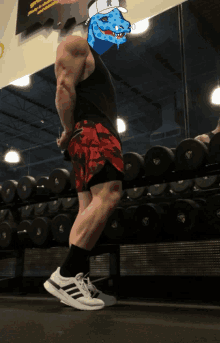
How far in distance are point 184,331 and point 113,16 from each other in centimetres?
249

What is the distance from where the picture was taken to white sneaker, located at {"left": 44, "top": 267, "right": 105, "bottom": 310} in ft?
3.89

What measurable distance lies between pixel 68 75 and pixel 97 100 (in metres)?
0.16

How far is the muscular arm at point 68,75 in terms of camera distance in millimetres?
1373

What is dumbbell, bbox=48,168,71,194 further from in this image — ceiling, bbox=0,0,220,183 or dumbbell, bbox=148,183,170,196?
ceiling, bbox=0,0,220,183

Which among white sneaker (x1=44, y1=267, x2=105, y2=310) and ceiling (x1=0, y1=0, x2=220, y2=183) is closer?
white sneaker (x1=44, y1=267, x2=105, y2=310)

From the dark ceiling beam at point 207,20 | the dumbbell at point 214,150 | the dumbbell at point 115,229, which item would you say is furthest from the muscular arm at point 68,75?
the dark ceiling beam at point 207,20

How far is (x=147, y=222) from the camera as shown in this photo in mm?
1827

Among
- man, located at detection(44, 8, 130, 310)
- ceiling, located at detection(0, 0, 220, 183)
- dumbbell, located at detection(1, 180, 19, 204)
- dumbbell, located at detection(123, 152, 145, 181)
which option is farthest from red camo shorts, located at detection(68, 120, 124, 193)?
ceiling, located at detection(0, 0, 220, 183)

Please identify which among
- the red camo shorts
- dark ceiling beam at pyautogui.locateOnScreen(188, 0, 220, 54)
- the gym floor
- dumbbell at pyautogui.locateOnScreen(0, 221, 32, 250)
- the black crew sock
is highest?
dark ceiling beam at pyautogui.locateOnScreen(188, 0, 220, 54)

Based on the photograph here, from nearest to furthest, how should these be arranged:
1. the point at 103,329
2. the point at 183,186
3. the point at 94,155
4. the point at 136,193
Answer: the point at 103,329, the point at 94,155, the point at 183,186, the point at 136,193

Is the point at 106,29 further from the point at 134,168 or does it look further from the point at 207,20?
the point at 207,20

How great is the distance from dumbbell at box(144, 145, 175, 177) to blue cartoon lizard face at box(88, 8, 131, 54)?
0.80m

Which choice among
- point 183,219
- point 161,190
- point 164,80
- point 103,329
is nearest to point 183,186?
point 161,190

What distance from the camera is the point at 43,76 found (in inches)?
154
